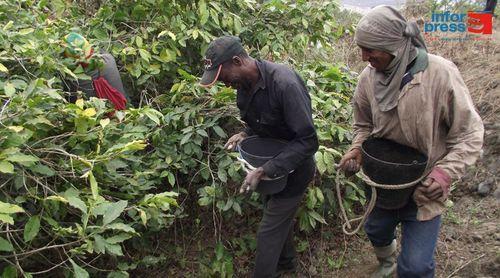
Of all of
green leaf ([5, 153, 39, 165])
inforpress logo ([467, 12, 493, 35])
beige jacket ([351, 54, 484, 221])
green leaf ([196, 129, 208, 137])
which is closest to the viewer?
green leaf ([5, 153, 39, 165])

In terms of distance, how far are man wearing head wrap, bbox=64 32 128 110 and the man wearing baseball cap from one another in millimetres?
984

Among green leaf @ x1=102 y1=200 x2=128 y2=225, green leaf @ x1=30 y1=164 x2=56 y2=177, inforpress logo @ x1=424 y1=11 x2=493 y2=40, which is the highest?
green leaf @ x1=30 y1=164 x2=56 y2=177

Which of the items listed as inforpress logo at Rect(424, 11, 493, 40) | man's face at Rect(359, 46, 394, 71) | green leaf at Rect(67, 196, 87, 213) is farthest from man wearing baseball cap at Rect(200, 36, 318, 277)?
inforpress logo at Rect(424, 11, 493, 40)

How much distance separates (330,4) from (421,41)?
1.99 metres

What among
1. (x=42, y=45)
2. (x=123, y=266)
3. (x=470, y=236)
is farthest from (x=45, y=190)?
(x=470, y=236)

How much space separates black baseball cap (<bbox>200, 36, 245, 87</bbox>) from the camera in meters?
2.38

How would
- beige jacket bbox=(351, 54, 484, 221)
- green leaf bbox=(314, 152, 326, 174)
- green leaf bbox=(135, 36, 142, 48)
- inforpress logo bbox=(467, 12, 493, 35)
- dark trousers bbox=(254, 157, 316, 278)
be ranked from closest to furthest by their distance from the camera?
beige jacket bbox=(351, 54, 484, 221)
dark trousers bbox=(254, 157, 316, 278)
green leaf bbox=(314, 152, 326, 174)
green leaf bbox=(135, 36, 142, 48)
inforpress logo bbox=(467, 12, 493, 35)

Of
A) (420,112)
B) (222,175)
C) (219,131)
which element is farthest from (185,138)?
(420,112)

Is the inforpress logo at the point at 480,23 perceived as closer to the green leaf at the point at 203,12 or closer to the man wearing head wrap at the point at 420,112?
the green leaf at the point at 203,12

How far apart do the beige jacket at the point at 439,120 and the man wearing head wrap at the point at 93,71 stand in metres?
1.89

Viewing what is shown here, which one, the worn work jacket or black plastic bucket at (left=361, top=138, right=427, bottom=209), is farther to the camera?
the worn work jacket

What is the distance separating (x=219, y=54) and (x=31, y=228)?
1.20 m

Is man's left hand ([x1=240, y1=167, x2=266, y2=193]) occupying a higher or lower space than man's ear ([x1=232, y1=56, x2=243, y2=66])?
lower

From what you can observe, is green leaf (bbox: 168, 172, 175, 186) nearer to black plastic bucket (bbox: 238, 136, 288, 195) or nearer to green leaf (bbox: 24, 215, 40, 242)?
black plastic bucket (bbox: 238, 136, 288, 195)
